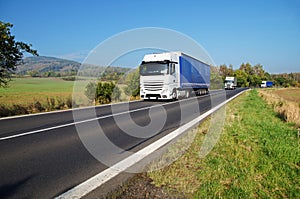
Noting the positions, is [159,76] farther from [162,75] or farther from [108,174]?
[108,174]

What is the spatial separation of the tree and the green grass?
37.1 feet

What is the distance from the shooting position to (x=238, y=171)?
3.77 metres

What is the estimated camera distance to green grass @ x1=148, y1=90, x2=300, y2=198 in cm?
309

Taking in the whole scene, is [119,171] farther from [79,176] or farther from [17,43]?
[17,43]

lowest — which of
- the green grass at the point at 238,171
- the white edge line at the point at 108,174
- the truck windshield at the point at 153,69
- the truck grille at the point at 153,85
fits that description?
the white edge line at the point at 108,174

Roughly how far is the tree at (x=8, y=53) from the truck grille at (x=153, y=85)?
849 centimetres

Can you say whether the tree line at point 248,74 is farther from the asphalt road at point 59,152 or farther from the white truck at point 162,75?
the asphalt road at point 59,152

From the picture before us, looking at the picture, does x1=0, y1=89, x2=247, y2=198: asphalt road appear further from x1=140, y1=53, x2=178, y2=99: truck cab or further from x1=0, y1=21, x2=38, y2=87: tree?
x1=140, y1=53, x2=178, y2=99: truck cab

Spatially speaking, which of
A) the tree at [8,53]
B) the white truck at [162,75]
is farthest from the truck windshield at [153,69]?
the tree at [8,53]

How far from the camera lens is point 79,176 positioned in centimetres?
383

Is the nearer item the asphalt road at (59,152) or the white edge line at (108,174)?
the white edge line at (108,174)

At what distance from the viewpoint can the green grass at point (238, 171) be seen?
3089 millimetres

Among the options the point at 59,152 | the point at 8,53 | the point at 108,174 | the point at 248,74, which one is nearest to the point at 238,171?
the point at 108,174

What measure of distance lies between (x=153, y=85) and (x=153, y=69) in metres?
1.27
